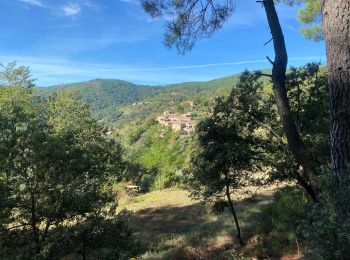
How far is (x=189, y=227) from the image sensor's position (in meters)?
17.7

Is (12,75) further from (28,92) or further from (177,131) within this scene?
(177,131)

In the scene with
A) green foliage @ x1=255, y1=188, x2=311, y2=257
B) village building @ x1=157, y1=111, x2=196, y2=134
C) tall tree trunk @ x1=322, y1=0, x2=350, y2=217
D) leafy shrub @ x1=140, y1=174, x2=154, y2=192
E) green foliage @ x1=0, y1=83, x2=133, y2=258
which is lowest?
leafy shrub @ x1=140, y1=174, x2=154, y2=192

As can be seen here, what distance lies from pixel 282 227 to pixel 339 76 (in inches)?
298

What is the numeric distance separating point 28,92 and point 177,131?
72.4 meters

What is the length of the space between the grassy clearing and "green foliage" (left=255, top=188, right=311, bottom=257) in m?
A: 0.42

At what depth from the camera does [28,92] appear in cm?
3117

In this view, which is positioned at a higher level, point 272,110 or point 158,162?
point 272,110

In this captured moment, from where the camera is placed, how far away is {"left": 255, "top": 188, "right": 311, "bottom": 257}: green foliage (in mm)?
10562

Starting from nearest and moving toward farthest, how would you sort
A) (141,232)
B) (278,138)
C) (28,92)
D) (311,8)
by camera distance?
1. (278,138)
2. (311,8)
3. (141,232)
4. (28,92)

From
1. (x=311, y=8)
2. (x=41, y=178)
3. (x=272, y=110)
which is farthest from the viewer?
(x=311, y=8)

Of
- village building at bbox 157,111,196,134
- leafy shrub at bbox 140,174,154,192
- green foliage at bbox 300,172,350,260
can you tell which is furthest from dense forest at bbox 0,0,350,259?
village building at bbox 157,111,196,134

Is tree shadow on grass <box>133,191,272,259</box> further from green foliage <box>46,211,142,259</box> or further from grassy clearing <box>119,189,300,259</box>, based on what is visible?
green foliage <box>46,211,142,259</box>

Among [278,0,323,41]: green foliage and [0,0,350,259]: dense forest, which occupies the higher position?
[278,0,323,41]: green foliage

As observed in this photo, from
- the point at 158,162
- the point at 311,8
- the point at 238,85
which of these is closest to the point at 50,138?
the point at 238,85
